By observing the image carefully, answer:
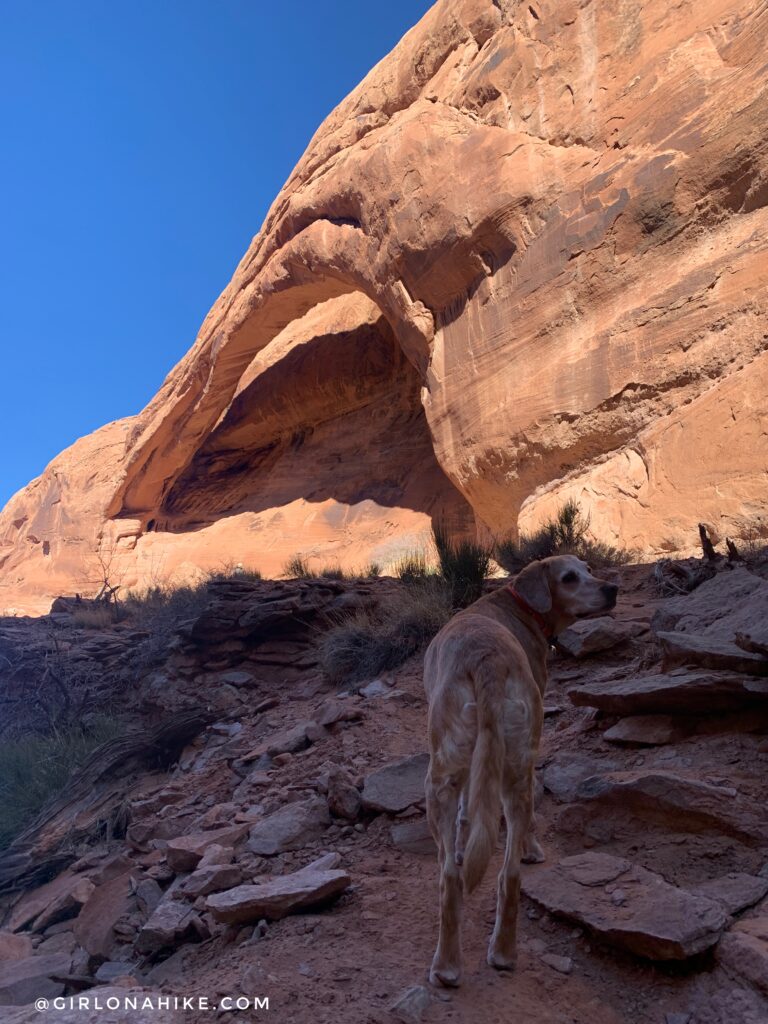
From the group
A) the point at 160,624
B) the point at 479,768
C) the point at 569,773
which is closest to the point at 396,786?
the point at 569,773

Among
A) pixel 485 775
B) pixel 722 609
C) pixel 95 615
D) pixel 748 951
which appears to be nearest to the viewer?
pixel 748 951

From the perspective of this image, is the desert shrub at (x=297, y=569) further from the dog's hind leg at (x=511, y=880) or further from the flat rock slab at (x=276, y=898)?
the dog's hind leg at (x=511, y=880)

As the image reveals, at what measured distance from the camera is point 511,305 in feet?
44.5

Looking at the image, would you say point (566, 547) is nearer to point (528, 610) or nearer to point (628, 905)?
point (528, 610)

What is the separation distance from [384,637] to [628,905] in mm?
5113

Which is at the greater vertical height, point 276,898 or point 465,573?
point 465,573

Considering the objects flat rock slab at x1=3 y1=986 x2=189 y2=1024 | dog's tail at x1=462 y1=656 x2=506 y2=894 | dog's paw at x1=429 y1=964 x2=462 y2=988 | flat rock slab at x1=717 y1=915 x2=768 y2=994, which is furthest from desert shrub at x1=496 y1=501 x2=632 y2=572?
flat rock slab at x1=3 y1=986 x2=189 y2=1024

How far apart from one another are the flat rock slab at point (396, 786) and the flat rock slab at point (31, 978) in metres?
1.83

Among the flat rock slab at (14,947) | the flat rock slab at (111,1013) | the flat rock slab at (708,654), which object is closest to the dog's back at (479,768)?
the flat rock slab at (111,1013)

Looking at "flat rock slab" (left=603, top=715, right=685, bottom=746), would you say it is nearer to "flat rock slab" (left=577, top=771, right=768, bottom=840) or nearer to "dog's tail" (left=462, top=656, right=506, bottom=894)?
"flat rock slab" (left=577, top=771, right=768, bottom=840)

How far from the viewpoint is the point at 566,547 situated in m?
10.4

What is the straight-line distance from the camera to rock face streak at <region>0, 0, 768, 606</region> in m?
10.4

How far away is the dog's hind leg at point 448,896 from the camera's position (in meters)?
2.67

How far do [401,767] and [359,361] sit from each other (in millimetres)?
19010
